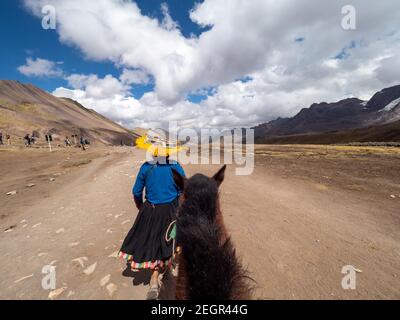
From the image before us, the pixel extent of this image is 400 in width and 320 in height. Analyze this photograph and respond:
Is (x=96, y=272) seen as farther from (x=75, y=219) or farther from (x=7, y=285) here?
(x=75, y=219)

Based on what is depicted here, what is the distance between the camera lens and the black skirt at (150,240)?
3682 millimetres

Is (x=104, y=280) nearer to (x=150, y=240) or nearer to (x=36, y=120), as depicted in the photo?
(x=150, y=240)

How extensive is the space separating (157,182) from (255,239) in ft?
11.1

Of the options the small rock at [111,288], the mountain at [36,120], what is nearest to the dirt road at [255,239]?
the small rock at [111,288]

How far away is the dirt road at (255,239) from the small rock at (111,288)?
2cm

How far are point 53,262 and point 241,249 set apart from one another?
165 inches

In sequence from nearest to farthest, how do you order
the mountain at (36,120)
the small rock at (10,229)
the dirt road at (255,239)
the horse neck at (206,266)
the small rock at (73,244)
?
the horse neck at (206,266) < the dirt road at (255,239) < the small rock at (73,244) < the small rock at (10,229) < the mountain at (36,120)

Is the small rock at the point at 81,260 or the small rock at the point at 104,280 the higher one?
the small rock at the point at 81,260

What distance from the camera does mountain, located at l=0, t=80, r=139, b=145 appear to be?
6715 cm

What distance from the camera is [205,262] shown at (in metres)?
1.77

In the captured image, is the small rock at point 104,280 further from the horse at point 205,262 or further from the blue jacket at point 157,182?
the horse at point 205,262

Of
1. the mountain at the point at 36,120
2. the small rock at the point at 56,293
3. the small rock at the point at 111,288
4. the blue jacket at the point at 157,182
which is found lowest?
the small rock at the point at 56,293

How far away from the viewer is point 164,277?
4.13 meters
